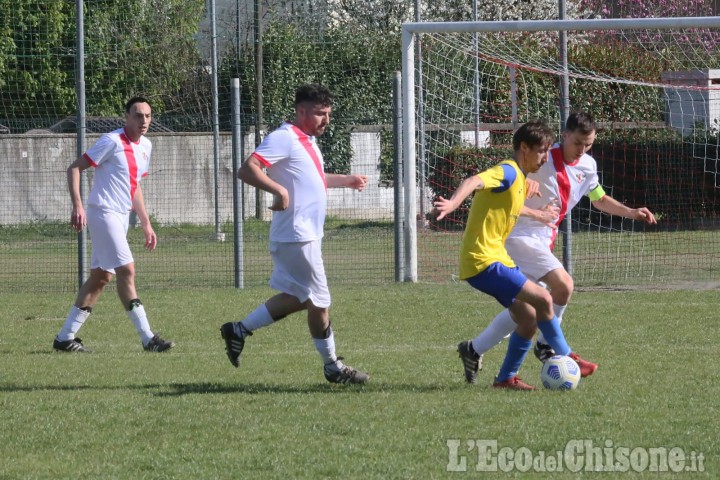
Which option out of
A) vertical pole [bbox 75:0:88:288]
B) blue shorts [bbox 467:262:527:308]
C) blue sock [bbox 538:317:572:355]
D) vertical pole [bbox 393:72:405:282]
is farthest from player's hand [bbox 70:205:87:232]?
vertical pole [bbox 393:72:405:282]

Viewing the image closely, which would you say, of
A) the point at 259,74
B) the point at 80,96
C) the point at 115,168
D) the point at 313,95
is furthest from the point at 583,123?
the point at 259,74

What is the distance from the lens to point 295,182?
717cm

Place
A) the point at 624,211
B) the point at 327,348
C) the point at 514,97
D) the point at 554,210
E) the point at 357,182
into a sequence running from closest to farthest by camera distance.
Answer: the point at 327,348, the point at 357,182, the point at 554,210, the point at 624,211, the point at 514,97

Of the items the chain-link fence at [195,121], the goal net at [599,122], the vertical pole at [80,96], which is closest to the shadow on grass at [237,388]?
the goal net at [599,122]

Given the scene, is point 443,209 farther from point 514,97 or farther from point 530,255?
point 514,97

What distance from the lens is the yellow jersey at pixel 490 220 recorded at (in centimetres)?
682

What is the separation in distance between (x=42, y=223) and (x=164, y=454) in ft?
45.5

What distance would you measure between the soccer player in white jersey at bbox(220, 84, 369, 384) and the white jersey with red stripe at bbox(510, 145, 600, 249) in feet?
4.98

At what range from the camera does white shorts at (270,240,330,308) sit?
7.18 m

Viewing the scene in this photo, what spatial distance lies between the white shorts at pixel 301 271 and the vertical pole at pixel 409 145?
682cm

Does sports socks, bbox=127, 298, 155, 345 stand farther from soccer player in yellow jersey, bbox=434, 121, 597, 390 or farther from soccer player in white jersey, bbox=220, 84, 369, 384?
soccer player in yellow jersey, bbox=434, 121, 597, 390

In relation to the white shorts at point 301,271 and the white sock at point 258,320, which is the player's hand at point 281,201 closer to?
the white shorts at point 301,271

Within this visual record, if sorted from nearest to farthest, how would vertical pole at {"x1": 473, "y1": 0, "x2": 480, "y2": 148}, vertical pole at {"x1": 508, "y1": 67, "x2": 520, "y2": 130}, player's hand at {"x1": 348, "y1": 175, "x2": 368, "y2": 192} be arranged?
player's hand at {"x1": 348, "y1": 175, "x2": 368, "y2": 192} → vertical pole at {"x1": 473, "y1": 0, "x2": 480, "y2": 148} → vertical pole at {"x1": 508, "y1": 67, "x2": 520, "y2": 130}

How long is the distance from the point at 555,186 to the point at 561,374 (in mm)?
1684
